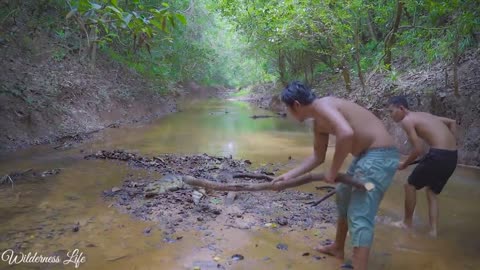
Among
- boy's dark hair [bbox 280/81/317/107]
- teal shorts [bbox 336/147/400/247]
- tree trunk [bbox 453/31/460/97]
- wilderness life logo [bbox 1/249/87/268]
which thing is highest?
tree trunk [bbox 453/31/460/97]

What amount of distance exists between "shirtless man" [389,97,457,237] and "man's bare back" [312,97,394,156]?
129cm

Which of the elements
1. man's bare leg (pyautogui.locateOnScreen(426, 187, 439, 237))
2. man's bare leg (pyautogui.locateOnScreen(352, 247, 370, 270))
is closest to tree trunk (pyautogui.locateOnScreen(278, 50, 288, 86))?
man's bare leg (pyautogui.locateOnScreen(426, 187, 439, 237))

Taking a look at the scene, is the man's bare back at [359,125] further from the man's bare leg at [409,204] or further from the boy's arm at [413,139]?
the man's bare leg at [409,204]

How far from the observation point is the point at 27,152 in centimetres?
828

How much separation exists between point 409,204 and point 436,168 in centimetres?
54

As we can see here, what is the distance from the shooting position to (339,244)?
371 cm

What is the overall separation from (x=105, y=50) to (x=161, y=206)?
1253 centimetres

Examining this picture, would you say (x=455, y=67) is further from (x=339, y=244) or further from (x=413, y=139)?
(x=339, y=244)

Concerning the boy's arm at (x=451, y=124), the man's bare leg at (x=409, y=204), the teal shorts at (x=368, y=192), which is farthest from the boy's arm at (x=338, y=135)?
the boy's arm at (x=451, y=124)

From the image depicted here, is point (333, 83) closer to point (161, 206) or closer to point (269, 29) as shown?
point (269, 29)

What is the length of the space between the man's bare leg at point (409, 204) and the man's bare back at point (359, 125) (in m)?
1.55

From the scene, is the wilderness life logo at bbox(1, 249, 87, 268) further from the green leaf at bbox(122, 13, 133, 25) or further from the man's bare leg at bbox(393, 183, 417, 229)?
the man's bare leg at bbox(393, 183, 417, 229)

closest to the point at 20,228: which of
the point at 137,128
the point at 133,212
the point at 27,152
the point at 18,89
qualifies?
the point at 133,212

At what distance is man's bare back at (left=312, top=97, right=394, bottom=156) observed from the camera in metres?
3.12
